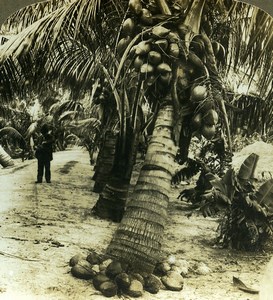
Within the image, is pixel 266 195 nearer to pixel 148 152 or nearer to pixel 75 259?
pixel 148 152

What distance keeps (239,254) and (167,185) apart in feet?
1.40

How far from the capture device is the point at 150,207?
78.5 inches

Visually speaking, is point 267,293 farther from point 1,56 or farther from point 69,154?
point 1,56

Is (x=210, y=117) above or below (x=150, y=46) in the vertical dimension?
below

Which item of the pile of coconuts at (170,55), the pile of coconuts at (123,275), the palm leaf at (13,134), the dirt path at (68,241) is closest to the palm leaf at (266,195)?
the dirt path at (68,241)

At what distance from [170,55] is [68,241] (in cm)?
91

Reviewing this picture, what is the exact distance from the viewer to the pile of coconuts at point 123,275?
1.90m

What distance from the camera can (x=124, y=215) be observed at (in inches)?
78.1

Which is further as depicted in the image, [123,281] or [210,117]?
[210,117]

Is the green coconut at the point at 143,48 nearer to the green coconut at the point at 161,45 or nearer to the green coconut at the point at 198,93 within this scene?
the green coconut at the point at 161,45

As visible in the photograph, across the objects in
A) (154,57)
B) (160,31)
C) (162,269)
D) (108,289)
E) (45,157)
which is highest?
(160,31)

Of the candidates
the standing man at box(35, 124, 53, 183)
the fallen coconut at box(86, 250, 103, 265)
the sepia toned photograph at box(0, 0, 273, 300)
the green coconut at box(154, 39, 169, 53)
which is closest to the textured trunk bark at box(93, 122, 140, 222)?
the sepia toned photograph at box(0, 0, 273, 300)

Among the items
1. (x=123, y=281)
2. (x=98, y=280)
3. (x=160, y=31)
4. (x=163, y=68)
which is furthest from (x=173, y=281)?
(x=160, y=31)

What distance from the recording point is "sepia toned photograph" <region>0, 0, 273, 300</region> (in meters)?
1.96
